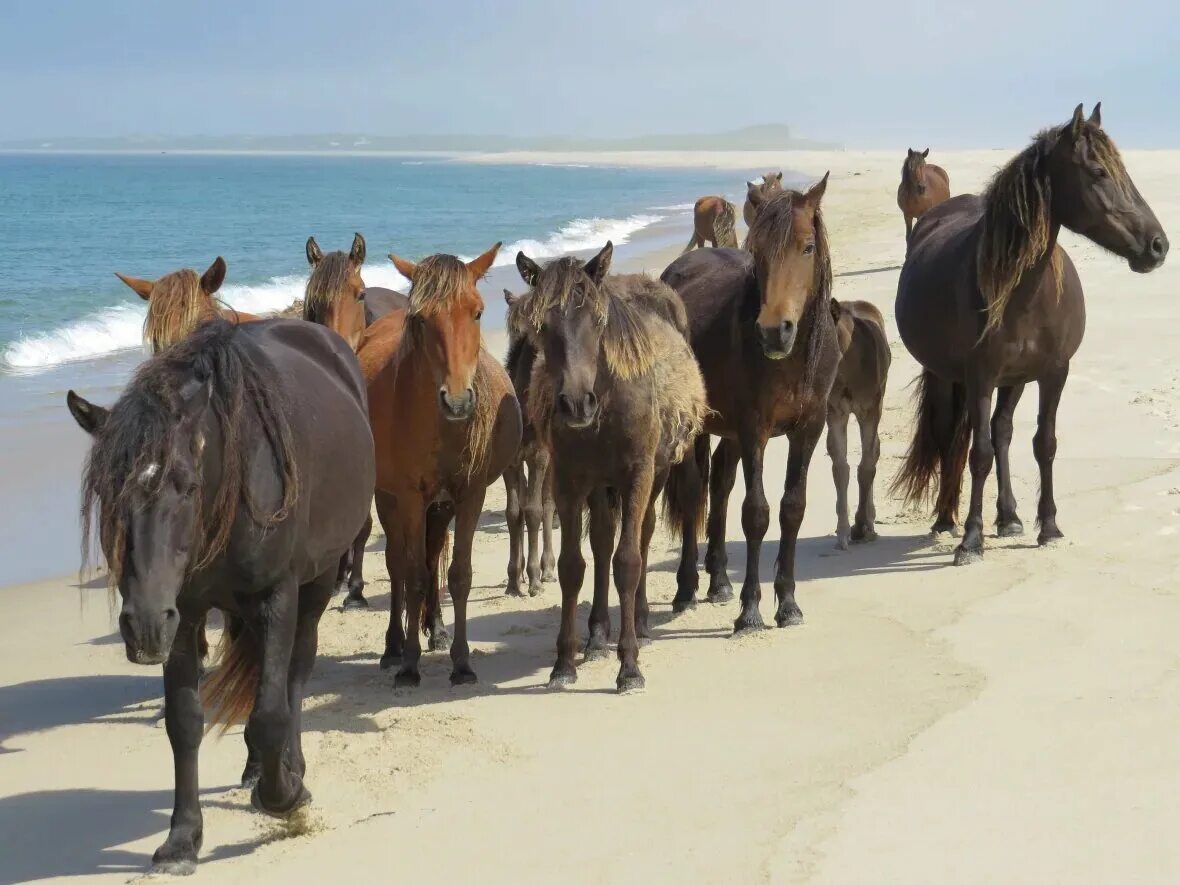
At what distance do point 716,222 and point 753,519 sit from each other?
34.0 ft

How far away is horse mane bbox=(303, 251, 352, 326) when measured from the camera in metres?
7.62

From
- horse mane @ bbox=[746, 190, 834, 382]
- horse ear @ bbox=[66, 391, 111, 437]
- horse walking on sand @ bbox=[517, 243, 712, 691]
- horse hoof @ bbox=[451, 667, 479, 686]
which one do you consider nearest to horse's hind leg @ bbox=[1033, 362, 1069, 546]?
horse mane @ bbox=[746, 190, 834, 382]

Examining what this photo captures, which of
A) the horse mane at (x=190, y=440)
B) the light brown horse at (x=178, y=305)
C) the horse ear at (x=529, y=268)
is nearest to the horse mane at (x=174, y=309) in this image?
the light brown horse at (x=178, y=305)

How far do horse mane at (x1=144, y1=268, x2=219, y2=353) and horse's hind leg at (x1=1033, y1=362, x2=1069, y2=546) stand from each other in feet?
16.3

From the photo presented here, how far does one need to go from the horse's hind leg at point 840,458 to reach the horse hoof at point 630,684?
111 inches

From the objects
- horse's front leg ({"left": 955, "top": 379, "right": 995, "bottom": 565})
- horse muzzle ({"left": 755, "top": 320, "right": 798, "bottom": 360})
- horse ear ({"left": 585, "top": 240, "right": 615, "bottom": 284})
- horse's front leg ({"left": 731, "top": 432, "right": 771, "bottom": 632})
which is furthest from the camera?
horse's front leg ({"left": 955, "top": 379, "right": 995, "bottom": 565})

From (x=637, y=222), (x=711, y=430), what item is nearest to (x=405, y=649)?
(x=711, y=430)

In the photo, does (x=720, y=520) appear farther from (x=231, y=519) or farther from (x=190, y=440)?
(x=190, y=440)

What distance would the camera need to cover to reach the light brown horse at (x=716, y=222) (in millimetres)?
16844

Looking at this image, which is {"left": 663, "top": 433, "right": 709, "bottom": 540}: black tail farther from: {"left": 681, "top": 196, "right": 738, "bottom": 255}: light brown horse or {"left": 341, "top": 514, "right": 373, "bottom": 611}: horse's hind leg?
{"left": 681, "top": 196, "right": 738, "bottom": 255}: light brown horse

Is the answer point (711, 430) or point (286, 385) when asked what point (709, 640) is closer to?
point (711, 430)

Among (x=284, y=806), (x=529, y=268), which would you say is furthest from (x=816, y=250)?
(x=284, y=806)

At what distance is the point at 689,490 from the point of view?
7.72m

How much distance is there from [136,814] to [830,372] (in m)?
4.06
